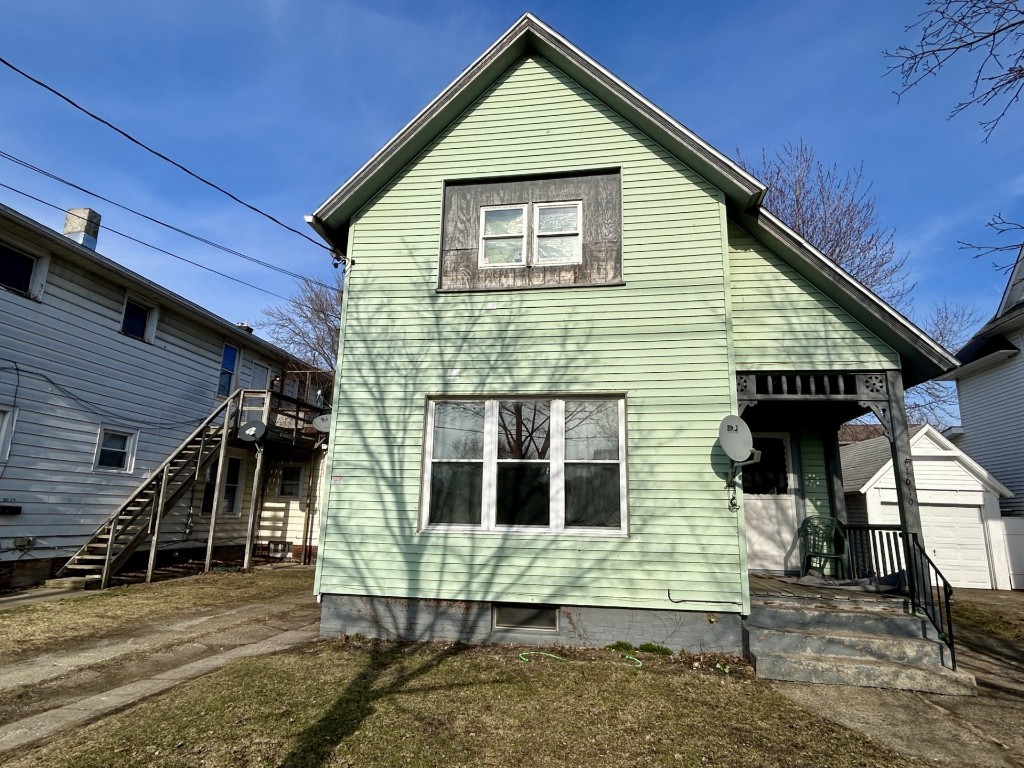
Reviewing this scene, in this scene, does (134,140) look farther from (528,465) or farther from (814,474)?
(814,474)

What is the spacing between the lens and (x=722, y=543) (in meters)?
6.43

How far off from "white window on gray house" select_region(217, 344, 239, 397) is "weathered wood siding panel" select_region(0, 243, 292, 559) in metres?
1.44

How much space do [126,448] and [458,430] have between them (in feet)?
33.5

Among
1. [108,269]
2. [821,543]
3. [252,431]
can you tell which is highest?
[108,269]

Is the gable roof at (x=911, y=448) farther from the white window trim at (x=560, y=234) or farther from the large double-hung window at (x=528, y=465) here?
the white window trim at (x=560, y=234)

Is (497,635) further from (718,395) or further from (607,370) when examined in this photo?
(718,395)

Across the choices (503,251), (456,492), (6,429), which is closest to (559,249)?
(503,251)

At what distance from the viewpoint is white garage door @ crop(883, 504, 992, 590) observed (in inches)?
515

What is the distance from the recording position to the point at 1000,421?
15422 mm

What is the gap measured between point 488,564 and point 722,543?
9.36 feet

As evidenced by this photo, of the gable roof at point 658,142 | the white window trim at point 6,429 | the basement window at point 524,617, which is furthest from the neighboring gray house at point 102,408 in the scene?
the basement window at point 524,617

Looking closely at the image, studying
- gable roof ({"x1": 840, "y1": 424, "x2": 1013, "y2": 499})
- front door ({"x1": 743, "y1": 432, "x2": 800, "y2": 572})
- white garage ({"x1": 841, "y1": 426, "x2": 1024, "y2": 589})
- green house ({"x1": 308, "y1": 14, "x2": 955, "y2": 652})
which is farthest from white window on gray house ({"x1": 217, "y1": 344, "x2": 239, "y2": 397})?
white garage ({"x1": 841, "y1": 426, "x2": 1024, "y2": 589})

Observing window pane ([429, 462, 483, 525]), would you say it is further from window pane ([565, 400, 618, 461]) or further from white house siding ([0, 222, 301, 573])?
white house siding ([0, 222, 301, 573])

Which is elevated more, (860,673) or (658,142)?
(658,142)
